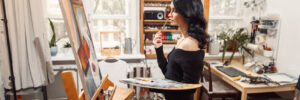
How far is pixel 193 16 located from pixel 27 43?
1856mm

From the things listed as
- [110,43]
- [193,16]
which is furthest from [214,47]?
[193,16]

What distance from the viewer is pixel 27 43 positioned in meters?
2.19

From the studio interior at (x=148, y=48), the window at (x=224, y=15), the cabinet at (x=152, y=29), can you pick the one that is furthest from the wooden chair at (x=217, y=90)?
the window at (x=224, y=15)

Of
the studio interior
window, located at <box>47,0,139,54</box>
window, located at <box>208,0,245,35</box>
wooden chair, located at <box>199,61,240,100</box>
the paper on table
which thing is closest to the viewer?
the studio interior

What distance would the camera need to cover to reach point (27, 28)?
2.16 m

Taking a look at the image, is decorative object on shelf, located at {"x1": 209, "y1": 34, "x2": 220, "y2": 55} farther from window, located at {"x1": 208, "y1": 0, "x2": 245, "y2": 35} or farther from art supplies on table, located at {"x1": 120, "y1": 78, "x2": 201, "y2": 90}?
art supplies on table, located at {"x1": 120, "y1": 78, "x2": 201, "y2": 90}

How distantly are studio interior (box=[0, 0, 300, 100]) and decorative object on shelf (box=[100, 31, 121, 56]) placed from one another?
0.01 meters

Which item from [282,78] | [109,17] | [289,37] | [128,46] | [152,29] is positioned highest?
[109,17]

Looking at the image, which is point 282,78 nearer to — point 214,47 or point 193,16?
point 214,47

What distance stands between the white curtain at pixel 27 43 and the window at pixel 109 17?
1.73 ft

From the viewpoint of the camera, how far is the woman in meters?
1.12

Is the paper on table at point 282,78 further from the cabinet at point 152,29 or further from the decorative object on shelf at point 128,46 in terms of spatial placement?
the decorative object on shelf at point 128,46

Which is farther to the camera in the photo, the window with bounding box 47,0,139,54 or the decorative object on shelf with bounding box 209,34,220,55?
the decorative object on shelf with bounding box 209,34,220,55

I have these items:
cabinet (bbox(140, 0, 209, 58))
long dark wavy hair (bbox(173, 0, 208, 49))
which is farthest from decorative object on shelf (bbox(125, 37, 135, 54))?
long dark wavy hair (bbox(173, 0, 208, 49))
